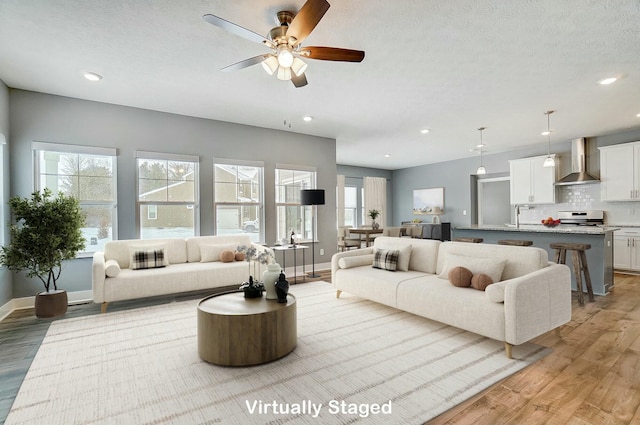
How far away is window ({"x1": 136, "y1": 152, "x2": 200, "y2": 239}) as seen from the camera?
4.88m

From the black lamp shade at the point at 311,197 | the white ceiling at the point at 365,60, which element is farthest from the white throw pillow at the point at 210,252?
the white ceiling at the point at 365,60

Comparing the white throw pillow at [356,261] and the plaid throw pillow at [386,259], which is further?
the white throw pillow at [356,261]

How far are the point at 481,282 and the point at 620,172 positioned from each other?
5500 mm

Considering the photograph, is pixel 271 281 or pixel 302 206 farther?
pixel 302 206

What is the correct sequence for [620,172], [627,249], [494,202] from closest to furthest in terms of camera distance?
[627,249] → [620,172] → [494,202]

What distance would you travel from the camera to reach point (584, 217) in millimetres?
6633

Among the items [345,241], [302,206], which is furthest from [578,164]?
[302,206]

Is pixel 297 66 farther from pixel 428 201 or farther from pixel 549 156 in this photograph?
pixel 428 201

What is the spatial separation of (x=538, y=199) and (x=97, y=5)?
8473 millimetres

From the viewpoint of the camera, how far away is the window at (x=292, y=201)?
6.21 m

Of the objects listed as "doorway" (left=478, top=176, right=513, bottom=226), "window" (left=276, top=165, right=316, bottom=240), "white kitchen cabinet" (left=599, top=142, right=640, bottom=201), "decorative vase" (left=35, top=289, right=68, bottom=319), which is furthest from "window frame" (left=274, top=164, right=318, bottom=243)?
"white kitchen cabinet" (left=599, top=142, right=640, bottom=201)

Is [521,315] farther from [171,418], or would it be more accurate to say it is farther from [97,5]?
[97,5]

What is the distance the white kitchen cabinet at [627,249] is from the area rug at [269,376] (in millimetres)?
5022

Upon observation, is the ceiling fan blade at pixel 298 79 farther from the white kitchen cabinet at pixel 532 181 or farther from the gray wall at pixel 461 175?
the gray wall at pixel 461 175
